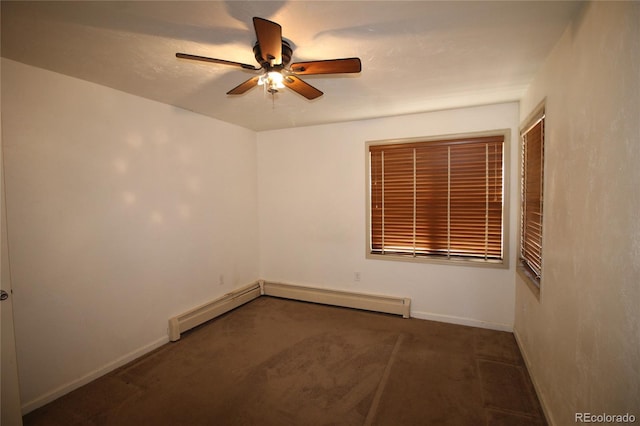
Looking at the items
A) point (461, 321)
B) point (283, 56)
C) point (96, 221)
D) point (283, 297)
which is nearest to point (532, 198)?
point (461, 321)

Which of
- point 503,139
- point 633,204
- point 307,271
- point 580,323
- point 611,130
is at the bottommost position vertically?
point 307,271

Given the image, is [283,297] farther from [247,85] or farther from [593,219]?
[593,219]

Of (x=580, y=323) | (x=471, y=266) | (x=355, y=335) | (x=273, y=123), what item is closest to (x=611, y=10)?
(x=580, y=323)

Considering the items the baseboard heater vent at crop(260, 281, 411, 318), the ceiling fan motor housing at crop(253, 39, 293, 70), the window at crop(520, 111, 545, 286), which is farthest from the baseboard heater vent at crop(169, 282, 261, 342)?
the window at crop(520, 111, 545, 286)

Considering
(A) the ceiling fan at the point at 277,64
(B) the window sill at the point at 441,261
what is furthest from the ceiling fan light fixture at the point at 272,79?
(B) the window sill at the point at 441,261

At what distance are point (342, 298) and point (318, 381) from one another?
1.61 meters

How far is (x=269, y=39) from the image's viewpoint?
4.99 feet

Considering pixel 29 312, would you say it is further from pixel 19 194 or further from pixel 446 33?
pixel 446 33

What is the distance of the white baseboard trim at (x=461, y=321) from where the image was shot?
3305mm

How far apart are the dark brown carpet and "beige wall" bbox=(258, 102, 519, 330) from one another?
379 millimetres

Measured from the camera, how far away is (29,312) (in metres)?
2.17

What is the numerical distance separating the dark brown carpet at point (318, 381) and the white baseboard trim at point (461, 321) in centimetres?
10

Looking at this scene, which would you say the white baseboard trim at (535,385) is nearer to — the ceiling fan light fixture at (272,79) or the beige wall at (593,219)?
the beige wall at (593,219)

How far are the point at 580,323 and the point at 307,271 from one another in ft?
10.8
